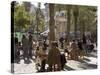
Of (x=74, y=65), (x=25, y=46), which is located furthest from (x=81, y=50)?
(x=25, y=46)

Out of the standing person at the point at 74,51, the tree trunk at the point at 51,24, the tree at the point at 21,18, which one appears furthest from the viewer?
the standing person at the point at 74,51

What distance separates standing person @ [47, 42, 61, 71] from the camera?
2570 mm

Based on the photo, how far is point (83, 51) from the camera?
2.74 meters

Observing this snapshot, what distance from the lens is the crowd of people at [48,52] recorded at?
246cm

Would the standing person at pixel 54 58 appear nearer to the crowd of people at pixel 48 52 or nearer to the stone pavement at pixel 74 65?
the crowd of people at pixel 48 52

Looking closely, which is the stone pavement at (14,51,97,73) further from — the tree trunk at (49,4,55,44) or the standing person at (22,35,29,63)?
the tree trunk at (49,4,55,44)

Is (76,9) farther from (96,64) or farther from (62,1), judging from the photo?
(96,64)

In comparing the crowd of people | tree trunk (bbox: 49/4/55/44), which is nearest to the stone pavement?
the crowd of people

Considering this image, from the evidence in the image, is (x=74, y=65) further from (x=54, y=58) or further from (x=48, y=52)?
(x=48, y=52)

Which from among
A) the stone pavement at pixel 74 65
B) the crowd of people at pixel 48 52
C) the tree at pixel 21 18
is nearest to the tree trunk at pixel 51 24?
the crowd of people at pixel 48 52

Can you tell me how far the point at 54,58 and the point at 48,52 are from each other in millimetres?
118

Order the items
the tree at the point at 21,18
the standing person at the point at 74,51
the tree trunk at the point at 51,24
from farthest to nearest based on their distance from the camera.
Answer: the standing person at the point at 74,51, the tree trunk at the point at 51,24, the tree at the point at 21,18

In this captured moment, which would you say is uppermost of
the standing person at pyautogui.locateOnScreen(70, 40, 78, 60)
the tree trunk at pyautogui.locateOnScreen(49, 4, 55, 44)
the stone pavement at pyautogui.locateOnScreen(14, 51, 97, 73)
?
the tree trunk at pyautogui.locateOnScreen(49, 4, 55, 44)

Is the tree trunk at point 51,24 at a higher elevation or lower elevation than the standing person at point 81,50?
higher
